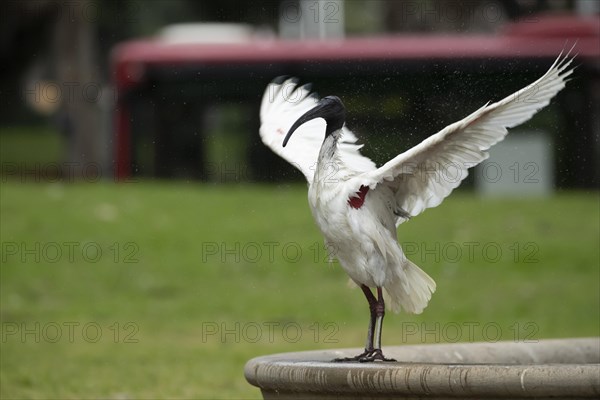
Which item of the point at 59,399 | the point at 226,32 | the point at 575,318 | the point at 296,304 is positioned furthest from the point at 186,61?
the point at 59,399

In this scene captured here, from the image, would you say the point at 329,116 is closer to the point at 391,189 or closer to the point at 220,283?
the point at 391,189

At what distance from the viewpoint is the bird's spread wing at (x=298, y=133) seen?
270 inches

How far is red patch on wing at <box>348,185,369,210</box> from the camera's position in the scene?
5891mm

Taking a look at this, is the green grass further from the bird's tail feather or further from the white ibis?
the white ibis

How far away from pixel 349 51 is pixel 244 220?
5.84 meters

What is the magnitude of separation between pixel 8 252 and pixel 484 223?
597 centimetres

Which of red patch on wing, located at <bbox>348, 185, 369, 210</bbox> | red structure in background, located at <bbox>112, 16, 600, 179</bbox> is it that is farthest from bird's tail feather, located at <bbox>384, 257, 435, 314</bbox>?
red structure in background, located at <bbox>112, 16, 600, 179</bbox>

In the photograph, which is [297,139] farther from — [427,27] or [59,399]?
[427,27]

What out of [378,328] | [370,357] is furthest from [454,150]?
[370,357]

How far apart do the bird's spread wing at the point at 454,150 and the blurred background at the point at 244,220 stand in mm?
2925

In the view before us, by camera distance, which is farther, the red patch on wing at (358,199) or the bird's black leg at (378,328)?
the red patch on wing at (358,199)

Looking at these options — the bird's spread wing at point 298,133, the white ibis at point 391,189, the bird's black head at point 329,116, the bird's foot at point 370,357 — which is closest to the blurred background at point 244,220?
the bird's spread wing at point 298,133

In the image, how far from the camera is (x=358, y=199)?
19.4ft

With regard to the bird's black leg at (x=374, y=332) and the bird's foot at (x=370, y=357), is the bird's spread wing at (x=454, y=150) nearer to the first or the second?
the bird's black leg at (x=374, y=332)
